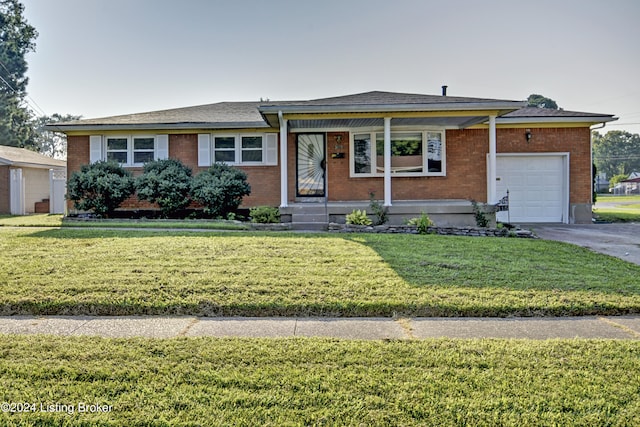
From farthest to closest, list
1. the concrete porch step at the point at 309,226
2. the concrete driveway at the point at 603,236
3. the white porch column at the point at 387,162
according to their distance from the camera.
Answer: the white porch column at the point at 387,162
the concrete porch step at the point at 309,226
the concrete driveway at the point at 603,236

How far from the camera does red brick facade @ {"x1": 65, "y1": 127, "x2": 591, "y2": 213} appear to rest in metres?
13.4

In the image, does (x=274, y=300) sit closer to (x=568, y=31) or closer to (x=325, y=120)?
(x=325, y=120)

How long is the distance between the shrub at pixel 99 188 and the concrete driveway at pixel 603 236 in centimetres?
1187

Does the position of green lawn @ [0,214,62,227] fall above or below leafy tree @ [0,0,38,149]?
below

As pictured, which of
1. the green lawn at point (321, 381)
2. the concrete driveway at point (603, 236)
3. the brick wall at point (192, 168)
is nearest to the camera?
the green lawn at point (321, 381)

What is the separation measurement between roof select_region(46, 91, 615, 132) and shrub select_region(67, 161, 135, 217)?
201 cm

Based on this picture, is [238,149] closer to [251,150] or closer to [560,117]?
[251,150]

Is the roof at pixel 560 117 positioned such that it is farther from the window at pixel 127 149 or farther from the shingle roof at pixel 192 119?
the window at pixel 127 149

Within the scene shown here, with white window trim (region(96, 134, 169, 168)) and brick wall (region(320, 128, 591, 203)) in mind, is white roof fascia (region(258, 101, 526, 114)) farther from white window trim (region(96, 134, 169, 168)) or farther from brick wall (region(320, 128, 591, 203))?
white window trim (region(96, 134, 169, 168))

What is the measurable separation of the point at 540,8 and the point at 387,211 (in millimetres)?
8280

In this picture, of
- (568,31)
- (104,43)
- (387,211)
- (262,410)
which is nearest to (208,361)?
(262,410)

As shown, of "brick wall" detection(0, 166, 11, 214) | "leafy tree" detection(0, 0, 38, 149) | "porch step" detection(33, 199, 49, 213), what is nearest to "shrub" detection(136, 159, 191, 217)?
"porch step" detection(33, 199, 49, 213)

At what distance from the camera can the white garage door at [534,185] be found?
45.1ft

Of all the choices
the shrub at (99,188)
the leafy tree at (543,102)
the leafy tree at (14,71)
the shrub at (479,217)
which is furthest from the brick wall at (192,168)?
the leafy tree at (543,102)
